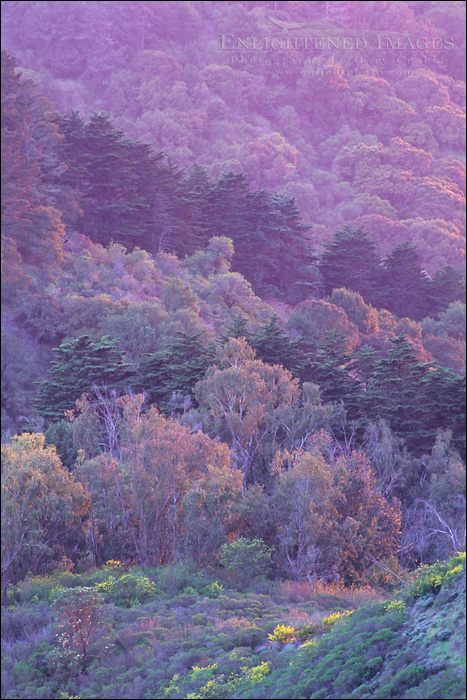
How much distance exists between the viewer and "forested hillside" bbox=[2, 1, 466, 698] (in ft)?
65.4

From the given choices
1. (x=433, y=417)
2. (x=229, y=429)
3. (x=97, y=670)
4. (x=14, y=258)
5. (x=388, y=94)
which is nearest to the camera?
(x=97, y=670)

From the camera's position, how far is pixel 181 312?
3778 cm

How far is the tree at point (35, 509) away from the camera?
1862cm

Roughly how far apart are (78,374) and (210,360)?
5.69 m

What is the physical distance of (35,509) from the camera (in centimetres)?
1908

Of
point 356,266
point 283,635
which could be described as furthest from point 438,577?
point 356,266

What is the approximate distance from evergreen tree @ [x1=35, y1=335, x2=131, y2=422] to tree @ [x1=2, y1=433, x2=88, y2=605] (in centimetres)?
912

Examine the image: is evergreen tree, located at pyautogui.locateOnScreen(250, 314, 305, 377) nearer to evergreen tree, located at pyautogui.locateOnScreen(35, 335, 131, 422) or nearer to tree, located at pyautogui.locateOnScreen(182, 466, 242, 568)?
evergreen tree, located at pyautogui.locateOnScreen(35, 335, 131, 422)

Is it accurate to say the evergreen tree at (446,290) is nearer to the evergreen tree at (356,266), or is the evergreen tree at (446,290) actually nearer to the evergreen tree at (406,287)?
the evergreen tree at (406,287)

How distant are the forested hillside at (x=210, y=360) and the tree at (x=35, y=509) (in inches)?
2.5

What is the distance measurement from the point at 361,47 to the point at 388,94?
8128 millimetres

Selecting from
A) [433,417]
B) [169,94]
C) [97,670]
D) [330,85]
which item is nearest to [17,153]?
[433,417]

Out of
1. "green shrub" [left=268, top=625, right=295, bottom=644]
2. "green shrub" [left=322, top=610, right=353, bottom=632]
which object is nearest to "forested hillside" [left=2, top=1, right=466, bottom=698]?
"green shrub" [left=268, top=625, right=295, bottom=644]

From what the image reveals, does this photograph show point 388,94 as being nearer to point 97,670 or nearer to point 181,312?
point 181,312
